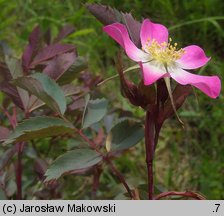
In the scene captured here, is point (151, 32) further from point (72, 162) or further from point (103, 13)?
point (72, 162)

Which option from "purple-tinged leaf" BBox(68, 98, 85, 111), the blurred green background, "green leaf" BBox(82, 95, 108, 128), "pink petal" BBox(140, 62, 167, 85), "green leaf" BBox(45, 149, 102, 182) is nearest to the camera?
"pink petal" BBox(140, 62, 167, 85)

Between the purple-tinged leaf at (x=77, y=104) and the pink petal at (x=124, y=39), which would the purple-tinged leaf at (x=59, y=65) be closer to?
the purple-tinged leaf at (x=77, y=104)

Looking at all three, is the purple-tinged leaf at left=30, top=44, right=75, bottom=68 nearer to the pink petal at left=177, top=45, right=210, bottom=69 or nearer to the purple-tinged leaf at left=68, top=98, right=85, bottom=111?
the purple-tinged leaf at left=68, top=98, right=85, bottom=111

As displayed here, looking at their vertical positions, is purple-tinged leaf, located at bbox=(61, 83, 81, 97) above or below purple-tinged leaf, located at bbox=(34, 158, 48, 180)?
above

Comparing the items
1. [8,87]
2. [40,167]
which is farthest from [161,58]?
[40,167]

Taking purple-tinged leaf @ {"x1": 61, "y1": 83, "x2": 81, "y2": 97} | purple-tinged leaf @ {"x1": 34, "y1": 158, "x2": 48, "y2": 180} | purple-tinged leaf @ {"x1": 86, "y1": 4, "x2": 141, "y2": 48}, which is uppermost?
Result: purple-tinged leaf @ {"x1": 86, "y1": 4, "x2": 141, "y2": 48}

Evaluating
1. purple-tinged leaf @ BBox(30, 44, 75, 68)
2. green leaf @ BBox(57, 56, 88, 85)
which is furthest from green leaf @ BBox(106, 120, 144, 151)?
purple-tinged leaf @ BBox(30, 44, 75, 68)
